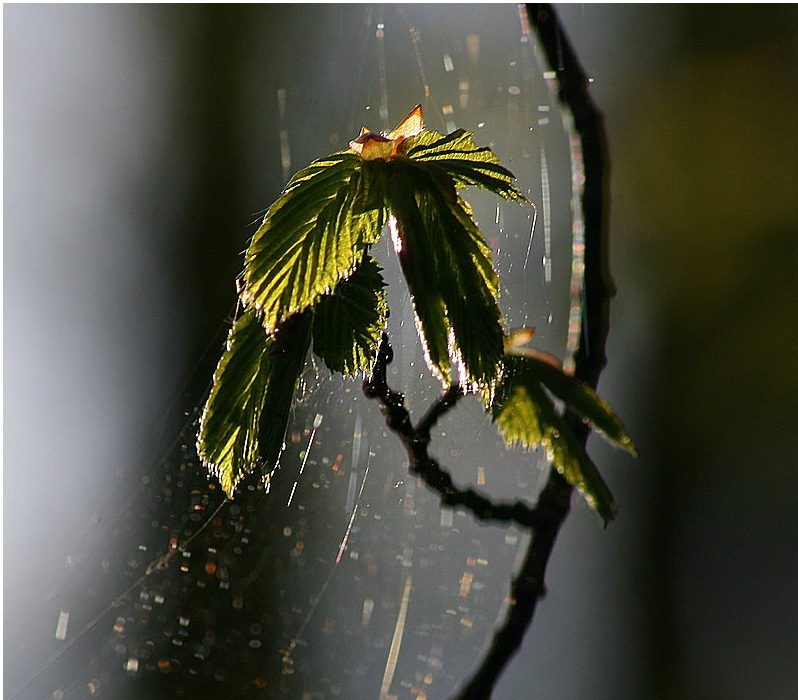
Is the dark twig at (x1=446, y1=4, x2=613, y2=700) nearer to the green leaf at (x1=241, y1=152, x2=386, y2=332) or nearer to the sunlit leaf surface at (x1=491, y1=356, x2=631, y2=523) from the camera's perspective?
the sunlit leaf surface at (x1=491, y1=356, x2=631, y2=523)

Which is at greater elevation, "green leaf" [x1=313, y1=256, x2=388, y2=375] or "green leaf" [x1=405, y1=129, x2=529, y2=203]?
"green leaf" [x1=405, y1=129, x2=529, y2=203]

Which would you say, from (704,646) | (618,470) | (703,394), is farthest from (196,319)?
(704,646)

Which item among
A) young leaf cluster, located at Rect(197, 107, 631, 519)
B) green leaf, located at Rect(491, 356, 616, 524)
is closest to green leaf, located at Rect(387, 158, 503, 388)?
young leaf cluster, located at Rect(197, 107, 631, 519)

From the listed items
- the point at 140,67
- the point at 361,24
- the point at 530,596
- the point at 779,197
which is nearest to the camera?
the point at 530,596

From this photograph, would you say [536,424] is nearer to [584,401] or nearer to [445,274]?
[584,401]

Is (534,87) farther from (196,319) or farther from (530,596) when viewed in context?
(196,319)

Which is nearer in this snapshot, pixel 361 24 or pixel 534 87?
pixel 534 87

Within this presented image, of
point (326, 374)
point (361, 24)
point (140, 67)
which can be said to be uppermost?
point (140, 67)
